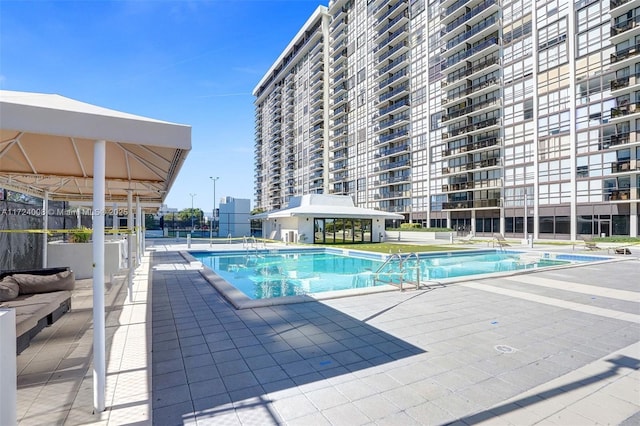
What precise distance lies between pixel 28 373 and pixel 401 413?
3.91m

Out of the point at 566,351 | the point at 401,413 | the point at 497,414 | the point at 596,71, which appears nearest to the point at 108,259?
the point at 401,413

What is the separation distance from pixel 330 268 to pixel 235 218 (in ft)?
78.6

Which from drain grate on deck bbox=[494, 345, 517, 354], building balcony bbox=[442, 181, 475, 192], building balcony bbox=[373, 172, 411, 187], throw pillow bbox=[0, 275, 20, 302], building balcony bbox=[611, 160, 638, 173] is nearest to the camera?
drain grate on deck bbox=[494, 345, 517, 354]

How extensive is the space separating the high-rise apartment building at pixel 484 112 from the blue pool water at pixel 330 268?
49.3 feet

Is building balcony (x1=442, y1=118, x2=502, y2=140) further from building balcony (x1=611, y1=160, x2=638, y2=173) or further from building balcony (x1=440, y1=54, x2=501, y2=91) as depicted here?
building balcony (x1=611, y1=160, x2=638, y2=173)

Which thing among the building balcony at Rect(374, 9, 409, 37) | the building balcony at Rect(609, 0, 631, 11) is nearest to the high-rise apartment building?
the building balcony at Rect(609, 0, 631, 11)

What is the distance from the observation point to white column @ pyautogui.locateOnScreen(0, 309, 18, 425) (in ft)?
7.07

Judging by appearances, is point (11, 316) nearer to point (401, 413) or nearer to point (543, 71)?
point (401, 413)

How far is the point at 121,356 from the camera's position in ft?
13.2

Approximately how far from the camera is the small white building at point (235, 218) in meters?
36.5

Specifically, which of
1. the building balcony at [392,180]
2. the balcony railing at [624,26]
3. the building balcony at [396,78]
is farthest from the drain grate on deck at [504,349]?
the building balcony at [396,78]

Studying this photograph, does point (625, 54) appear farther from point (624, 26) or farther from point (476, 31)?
point (476, 31)

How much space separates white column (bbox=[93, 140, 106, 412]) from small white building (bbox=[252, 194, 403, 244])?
2105 cm

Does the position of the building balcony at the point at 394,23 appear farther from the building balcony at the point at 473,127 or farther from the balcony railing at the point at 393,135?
the building balcony at the point at 473,127
